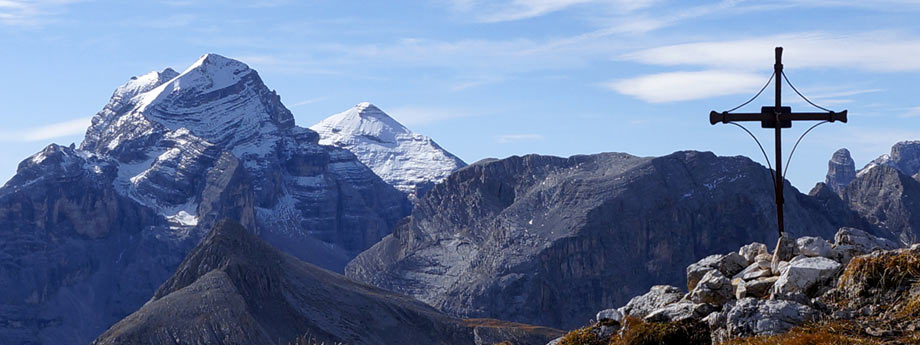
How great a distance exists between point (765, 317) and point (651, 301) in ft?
12.9

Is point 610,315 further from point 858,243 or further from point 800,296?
point 858,243

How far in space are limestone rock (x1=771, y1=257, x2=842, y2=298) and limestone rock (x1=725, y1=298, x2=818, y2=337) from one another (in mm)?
1324

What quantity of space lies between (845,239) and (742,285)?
2.93 meters

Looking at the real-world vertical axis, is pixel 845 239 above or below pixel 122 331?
above

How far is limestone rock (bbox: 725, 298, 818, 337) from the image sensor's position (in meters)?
23.4

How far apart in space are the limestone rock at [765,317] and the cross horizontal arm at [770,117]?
5.37 metres

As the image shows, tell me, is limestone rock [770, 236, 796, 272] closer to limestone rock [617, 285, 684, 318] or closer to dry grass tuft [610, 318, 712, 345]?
limestone rock [617, 285, 684, 318]

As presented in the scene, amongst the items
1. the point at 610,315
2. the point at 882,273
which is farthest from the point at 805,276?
the point at 610,315

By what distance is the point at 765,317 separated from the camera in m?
23.6

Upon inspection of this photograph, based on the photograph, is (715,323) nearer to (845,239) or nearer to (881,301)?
(881,301)

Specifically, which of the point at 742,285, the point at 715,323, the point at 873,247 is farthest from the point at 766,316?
the point at 873,247

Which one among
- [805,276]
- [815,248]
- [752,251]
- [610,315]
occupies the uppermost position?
[815,248]

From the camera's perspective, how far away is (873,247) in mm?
27656

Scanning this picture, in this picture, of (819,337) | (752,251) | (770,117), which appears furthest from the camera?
(752,251)
